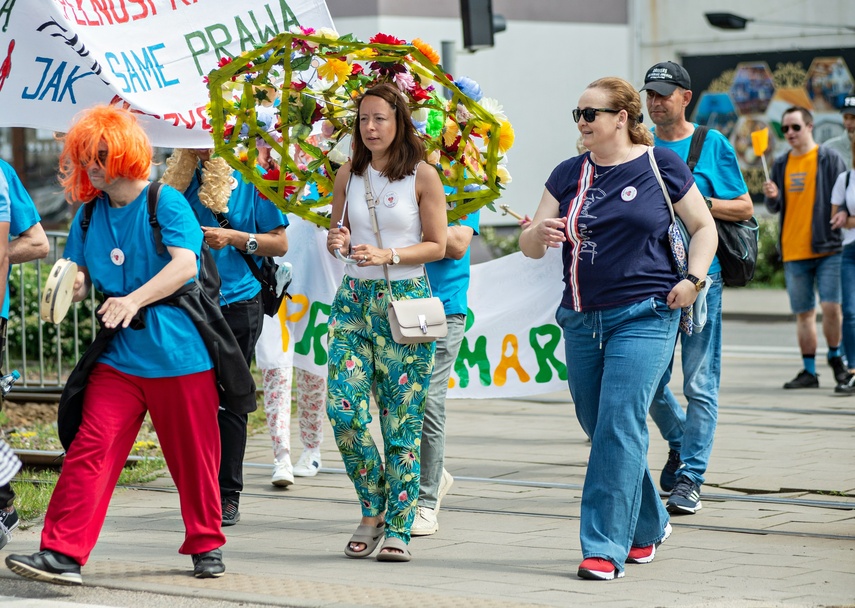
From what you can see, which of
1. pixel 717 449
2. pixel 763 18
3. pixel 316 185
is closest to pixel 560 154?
pixel 763 18

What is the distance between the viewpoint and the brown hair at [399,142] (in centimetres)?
545

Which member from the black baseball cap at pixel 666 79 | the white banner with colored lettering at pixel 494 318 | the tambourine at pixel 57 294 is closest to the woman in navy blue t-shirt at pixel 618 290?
the black baseball cap at pixel 666 79

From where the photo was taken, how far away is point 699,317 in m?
5.52

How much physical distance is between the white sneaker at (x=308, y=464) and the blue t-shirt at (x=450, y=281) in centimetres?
161

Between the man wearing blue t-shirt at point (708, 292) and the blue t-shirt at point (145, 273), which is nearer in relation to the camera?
the blue t-shirt at point (145, 273)

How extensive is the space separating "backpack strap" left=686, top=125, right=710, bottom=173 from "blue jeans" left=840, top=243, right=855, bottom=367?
14.5ft

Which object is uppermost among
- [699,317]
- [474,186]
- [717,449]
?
[474,186]

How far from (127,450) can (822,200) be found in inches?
277

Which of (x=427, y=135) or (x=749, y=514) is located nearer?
(x=427, y=135)

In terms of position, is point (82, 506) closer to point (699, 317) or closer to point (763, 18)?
point (699, 317)

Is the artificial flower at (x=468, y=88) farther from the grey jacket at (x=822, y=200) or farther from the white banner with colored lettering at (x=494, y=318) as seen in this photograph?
the grey jacket at (x=822, y=200)

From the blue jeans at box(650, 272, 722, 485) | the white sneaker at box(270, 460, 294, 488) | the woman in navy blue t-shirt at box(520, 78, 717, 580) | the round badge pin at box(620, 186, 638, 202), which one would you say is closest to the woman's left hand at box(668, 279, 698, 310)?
the woman in navy blue t-shirt at box(520, 78, 717, 580)

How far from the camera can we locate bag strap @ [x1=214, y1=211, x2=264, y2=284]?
20.5ft

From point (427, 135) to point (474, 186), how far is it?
294 millimetres
